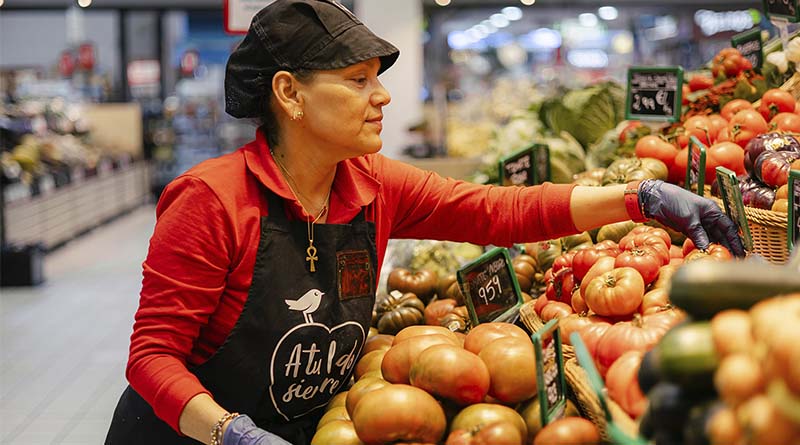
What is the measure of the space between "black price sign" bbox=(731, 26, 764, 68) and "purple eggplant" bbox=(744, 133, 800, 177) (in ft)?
3.57

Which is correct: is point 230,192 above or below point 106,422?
above

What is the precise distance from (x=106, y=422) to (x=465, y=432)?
3.00m

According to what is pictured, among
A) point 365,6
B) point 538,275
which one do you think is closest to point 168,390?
point 538,275

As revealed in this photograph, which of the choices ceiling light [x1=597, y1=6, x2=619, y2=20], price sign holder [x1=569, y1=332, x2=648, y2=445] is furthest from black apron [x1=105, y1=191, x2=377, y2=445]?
ceiling light [x1=597, y1=6, x2=619, y2=20]

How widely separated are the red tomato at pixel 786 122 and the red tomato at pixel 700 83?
30.8 inches

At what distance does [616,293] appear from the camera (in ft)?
6.88

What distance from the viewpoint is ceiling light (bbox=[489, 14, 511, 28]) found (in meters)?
22.0

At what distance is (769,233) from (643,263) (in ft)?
1.10

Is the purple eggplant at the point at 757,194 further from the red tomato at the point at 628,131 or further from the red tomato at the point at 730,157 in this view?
the red tomato at the point at 628,131

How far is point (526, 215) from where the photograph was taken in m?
2.46

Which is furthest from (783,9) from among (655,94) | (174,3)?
(174,3)

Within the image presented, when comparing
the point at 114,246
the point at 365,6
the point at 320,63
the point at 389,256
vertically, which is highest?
the point at 365,6

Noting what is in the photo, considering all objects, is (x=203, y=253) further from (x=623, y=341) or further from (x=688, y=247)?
(x=688, y=247)

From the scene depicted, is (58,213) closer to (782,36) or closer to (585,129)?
(585,129)
